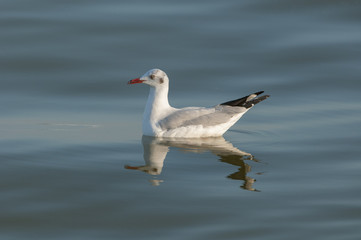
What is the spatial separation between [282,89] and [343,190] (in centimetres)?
539

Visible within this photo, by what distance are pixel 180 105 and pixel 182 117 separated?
172cm

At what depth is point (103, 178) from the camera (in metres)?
9.20

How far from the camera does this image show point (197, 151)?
10586 mm

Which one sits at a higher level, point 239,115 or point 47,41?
point 47,41

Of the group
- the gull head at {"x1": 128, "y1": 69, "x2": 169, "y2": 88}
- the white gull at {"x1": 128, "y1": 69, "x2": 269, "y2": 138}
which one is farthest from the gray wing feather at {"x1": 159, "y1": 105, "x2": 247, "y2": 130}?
the gull head at {"x1": 128, "y1": 69, "x2": 169, "y2": 88}

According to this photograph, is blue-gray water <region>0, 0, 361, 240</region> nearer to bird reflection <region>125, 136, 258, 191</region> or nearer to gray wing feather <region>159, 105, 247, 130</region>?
bird reflection <region>125, 136, 258, 191</region>

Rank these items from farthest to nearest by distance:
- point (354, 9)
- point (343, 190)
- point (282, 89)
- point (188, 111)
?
point (354, 9) < point (282, 89) < point (188, 111) < point (343, 190)

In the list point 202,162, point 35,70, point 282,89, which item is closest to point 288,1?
point 282,89

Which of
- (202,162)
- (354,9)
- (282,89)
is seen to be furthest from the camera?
(354,9)

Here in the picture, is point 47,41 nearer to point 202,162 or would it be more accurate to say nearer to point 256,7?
point 256,7

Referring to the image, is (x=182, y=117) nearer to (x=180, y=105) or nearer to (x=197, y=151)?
(x=197, y=151)

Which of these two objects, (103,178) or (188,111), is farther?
(188,111)

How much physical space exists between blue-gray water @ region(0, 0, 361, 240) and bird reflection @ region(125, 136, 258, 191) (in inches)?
1.4

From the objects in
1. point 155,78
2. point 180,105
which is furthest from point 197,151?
point 180,105
